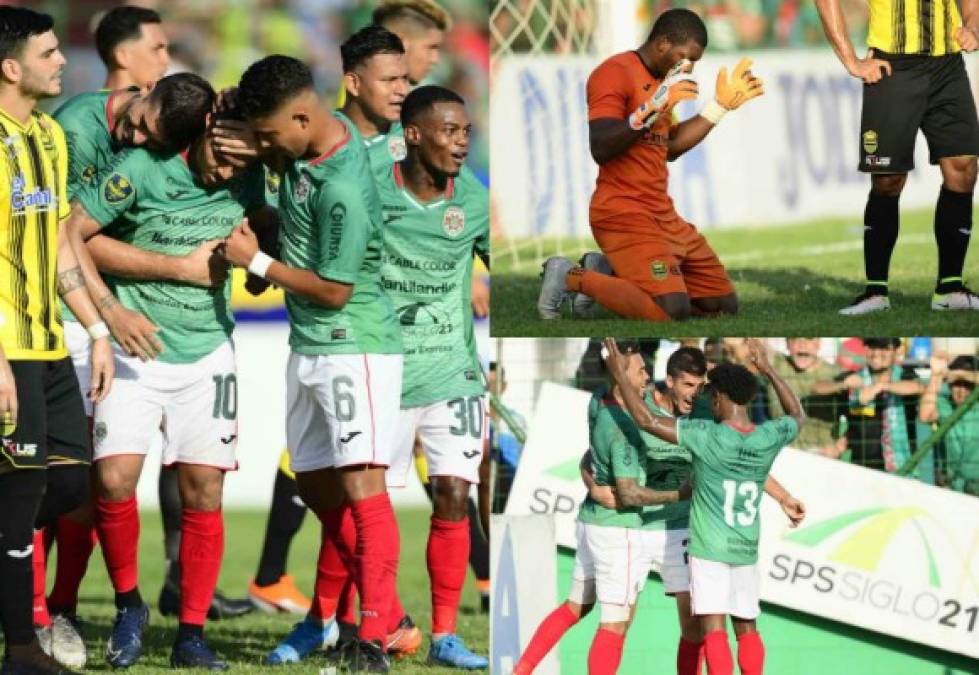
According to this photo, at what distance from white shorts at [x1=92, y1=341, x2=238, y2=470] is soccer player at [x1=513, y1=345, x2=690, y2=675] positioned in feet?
5.13

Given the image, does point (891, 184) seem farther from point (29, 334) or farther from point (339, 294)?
point (29, 334)

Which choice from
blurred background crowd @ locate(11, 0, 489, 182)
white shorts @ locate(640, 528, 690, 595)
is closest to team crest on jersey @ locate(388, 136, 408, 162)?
white shorts @ locate(640, 528, 690, 595)

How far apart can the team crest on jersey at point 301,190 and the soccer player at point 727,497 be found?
1.49 m

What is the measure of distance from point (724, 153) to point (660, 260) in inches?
119

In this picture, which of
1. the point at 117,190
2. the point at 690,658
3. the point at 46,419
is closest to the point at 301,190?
the point at 117,190

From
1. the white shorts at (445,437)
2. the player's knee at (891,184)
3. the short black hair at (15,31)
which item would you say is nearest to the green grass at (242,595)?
the white shorts at (445,437)

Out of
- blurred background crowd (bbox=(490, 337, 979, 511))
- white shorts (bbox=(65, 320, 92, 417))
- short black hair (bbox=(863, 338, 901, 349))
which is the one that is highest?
white shorts (bbox=(65, 320, 92, 417))

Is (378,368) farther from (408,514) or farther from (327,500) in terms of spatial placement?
(408,514)

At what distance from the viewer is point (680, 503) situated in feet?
25.8

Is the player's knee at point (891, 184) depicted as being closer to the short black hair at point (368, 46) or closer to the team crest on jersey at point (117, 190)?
the short black hair at point (368, 46)

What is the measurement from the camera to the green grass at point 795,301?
7.56 metres

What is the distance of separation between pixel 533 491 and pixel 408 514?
856 cm

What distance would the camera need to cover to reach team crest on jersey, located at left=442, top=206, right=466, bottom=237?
7.68 metres

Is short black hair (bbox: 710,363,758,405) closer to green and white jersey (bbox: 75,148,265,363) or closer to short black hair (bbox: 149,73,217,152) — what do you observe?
green and white jersey (bbox: 75,148,265,363)
